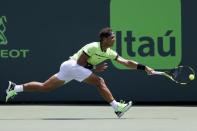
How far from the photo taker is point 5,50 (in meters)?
12.7

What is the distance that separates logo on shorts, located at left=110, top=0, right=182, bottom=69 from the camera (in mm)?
12383

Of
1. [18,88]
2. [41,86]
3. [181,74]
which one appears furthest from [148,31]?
[18,88]

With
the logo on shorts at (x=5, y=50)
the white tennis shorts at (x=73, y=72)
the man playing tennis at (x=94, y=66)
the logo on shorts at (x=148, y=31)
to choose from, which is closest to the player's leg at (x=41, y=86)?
the man playing tennis at (x=94, y=66)

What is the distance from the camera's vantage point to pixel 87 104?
496 inches

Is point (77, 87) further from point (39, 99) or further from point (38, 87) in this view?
point (38, 87)

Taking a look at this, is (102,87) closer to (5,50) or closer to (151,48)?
(151,48)

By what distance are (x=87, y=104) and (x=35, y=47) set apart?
144 cm

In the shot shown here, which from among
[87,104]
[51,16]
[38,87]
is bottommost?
[87,104]

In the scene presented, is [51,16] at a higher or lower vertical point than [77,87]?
higher
